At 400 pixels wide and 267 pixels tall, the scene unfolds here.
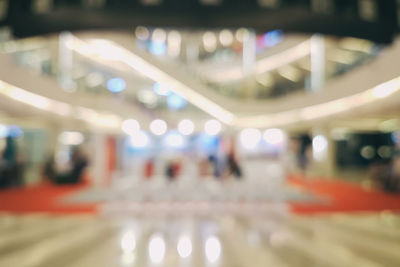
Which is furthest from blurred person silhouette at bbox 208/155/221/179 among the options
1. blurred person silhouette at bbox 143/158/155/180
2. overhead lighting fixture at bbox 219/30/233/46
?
overhead lighting fixture at bbox 219/30/233/46

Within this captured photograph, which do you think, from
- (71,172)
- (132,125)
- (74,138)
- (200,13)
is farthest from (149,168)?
(74,138)

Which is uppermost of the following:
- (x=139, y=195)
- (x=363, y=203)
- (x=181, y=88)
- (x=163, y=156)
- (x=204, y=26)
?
(x=181, y=88)

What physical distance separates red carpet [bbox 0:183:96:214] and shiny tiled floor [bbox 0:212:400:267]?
0.76m

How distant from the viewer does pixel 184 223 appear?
5.86m

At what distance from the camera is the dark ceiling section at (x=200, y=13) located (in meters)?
2.84

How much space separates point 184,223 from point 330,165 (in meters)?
13.0

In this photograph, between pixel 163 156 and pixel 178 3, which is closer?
pixel 178 3

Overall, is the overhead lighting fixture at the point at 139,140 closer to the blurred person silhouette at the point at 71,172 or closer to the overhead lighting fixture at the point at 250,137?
the blurred person silhouette at the point at 71,172

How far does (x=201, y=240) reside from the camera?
4684mm

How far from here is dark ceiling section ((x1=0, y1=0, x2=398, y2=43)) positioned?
284 cm

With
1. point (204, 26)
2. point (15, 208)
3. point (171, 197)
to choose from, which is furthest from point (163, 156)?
point (204, 26)

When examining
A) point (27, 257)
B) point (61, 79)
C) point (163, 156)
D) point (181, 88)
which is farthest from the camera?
point (181, 88)

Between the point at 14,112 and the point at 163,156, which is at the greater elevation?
the point at 14,112

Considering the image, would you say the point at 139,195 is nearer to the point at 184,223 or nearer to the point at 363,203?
the point at 184,223
